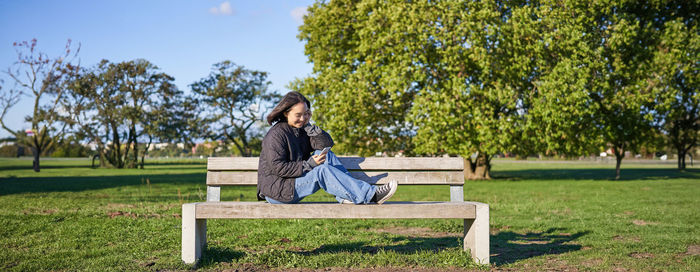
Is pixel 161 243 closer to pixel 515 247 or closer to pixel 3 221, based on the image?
pixel 3 221

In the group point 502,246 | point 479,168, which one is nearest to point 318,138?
point 502,246

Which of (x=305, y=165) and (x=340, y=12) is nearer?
(x=305, y=165)

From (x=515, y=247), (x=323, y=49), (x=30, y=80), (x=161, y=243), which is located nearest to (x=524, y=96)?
(x=323, y=49)

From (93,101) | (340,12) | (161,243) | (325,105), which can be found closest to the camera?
(161,243)

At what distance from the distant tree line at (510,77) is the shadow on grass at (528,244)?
10736mm

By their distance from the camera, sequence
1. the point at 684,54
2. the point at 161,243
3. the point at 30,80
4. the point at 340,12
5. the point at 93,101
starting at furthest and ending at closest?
the point at 93,101 → the point at 30,80 → the point at 340,12 → the point at 684,54 → the point at 161,243

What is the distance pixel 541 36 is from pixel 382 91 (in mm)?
5821

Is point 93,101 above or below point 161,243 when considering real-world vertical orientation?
above

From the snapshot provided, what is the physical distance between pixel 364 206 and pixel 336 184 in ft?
0.99

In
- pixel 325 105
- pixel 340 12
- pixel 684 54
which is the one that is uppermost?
pixel 340 12

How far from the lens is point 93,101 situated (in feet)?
127

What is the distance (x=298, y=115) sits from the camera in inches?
194

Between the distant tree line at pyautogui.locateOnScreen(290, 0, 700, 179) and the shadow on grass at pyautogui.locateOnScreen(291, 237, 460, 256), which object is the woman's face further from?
the distant tree line at pyautogui.locateOnScreen(290, 0, 700, 179)

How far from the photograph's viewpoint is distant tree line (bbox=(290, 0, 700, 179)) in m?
18.1
